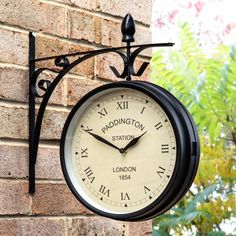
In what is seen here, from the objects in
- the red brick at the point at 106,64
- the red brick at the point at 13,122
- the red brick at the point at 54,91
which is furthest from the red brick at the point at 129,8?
the red brick at the point at 13,122

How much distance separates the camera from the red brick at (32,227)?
68.1 inches

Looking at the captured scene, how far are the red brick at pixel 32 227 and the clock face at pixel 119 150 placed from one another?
0.68 ft

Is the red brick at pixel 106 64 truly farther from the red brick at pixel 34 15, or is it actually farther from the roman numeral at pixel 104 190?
the roman numeral at pixel 104 190

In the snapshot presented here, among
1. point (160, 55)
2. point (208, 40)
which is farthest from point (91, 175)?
point (208, 40)

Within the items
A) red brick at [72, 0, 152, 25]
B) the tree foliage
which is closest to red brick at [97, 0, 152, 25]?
red brick at [72, 0, 152, 25]

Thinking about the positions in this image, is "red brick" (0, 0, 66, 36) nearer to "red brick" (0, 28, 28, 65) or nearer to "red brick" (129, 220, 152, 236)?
"red brick" (0, 28, 28, 65)

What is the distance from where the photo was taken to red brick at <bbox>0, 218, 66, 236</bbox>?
5.68 ft

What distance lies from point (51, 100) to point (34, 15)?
0.21m

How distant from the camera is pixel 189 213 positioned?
11.8ft

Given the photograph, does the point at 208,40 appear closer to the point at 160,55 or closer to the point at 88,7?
the point at 160,55

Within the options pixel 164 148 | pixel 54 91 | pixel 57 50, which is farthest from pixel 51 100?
pixel 164 148

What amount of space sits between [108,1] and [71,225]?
596 millimetres

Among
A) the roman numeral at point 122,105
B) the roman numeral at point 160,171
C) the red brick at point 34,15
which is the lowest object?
the roman numeral at point 160,171

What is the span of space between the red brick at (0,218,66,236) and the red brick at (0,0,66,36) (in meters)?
0.47
